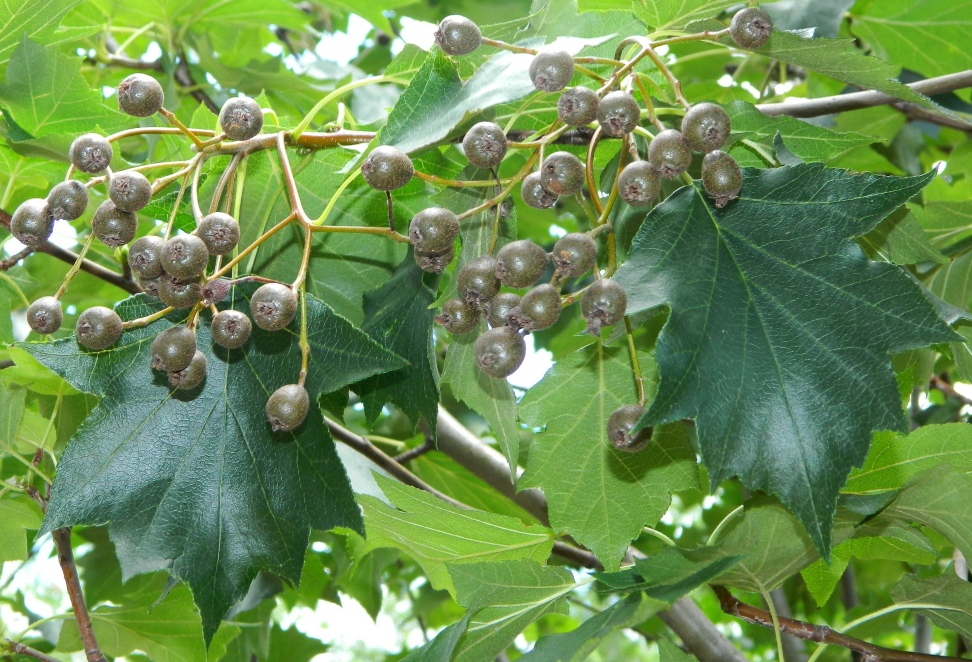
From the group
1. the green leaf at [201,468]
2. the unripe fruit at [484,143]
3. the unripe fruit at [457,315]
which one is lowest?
the green leaf at [201,468]

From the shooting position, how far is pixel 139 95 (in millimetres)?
1627

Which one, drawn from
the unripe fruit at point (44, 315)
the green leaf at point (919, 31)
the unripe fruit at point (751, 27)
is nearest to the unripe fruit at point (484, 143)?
the unripe fruit at point (751, 27)

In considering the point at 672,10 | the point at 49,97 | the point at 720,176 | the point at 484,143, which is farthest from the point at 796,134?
the point at 49,97

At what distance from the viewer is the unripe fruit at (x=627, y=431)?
1511mm

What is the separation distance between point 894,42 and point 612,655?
31.5 ft

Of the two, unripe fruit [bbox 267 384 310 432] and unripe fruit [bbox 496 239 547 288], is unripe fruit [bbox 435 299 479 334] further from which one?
unripe fruit [bbox 267 384 310 432]

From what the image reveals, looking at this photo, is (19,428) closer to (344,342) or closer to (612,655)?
(344,342)

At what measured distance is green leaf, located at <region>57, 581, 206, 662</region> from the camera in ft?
8.27

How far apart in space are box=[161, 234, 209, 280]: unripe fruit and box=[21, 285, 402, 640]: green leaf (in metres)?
0.26

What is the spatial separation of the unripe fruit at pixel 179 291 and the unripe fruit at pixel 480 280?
1.42ft

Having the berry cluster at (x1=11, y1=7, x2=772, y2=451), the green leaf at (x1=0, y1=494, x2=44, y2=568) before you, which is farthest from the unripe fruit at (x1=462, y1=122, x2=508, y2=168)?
the green leaf at (x1=0, y1=494, x2=44, y2=568)

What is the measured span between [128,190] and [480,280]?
575mm

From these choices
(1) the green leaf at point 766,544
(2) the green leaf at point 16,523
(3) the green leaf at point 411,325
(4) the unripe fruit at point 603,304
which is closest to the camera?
(4) the unripe fruit at point 603,304

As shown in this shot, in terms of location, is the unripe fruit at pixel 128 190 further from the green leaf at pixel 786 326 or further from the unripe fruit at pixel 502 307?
the green leaf at pixel 786 326
